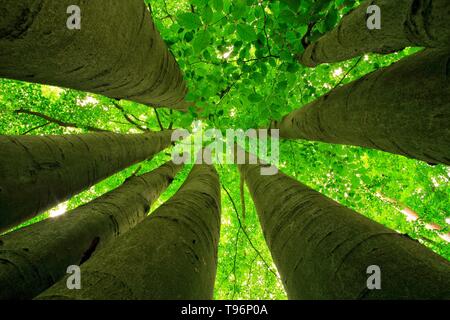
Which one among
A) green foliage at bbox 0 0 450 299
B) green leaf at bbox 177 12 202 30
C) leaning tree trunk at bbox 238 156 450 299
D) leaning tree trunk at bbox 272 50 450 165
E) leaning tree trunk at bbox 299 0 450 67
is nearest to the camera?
leaning tree trunk at bbox 238 156 450 299

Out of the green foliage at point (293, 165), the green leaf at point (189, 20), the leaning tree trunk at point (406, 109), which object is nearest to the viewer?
the leaning tree trunk at point (406, 109)

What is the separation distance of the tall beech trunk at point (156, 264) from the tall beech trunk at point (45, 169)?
115 cm

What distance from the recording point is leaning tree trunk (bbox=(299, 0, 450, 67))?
0.95 meters

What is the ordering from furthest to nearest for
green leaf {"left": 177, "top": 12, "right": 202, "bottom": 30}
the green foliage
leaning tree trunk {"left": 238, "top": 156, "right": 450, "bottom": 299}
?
the green foliage
green leaf {"left": 177, "top": 12, "right": 202, "bottom": 30}
leaning tree trunk {"left": 238, "top": 156, "right": 450, "bottom": 299}

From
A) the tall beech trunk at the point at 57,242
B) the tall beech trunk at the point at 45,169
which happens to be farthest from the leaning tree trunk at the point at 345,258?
the tall beech trunk at the point at 45,169

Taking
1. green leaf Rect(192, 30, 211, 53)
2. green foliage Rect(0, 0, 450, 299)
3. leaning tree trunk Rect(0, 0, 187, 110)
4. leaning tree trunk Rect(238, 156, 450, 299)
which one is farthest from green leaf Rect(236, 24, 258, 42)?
green foliage Rect(0, 0, 450, 299)

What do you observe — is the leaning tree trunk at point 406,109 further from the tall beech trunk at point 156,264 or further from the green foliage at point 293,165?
the green foliage at point 293,165

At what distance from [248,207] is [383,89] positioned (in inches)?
293

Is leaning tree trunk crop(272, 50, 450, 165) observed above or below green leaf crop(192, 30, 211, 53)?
below

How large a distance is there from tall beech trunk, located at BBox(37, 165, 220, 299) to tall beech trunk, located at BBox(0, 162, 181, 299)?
0.76 meters

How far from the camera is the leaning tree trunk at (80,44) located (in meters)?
0.84

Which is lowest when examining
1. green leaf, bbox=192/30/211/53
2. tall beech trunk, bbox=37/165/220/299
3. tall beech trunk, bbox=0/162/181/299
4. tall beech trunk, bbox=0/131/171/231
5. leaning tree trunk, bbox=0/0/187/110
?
tall beech trunk, bbox=0/162/181/299

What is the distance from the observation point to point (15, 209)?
6.20ft

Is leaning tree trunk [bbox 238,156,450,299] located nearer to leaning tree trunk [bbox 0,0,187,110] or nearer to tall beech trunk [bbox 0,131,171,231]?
leaning tree trunk [bbox 0,0,187,110]
